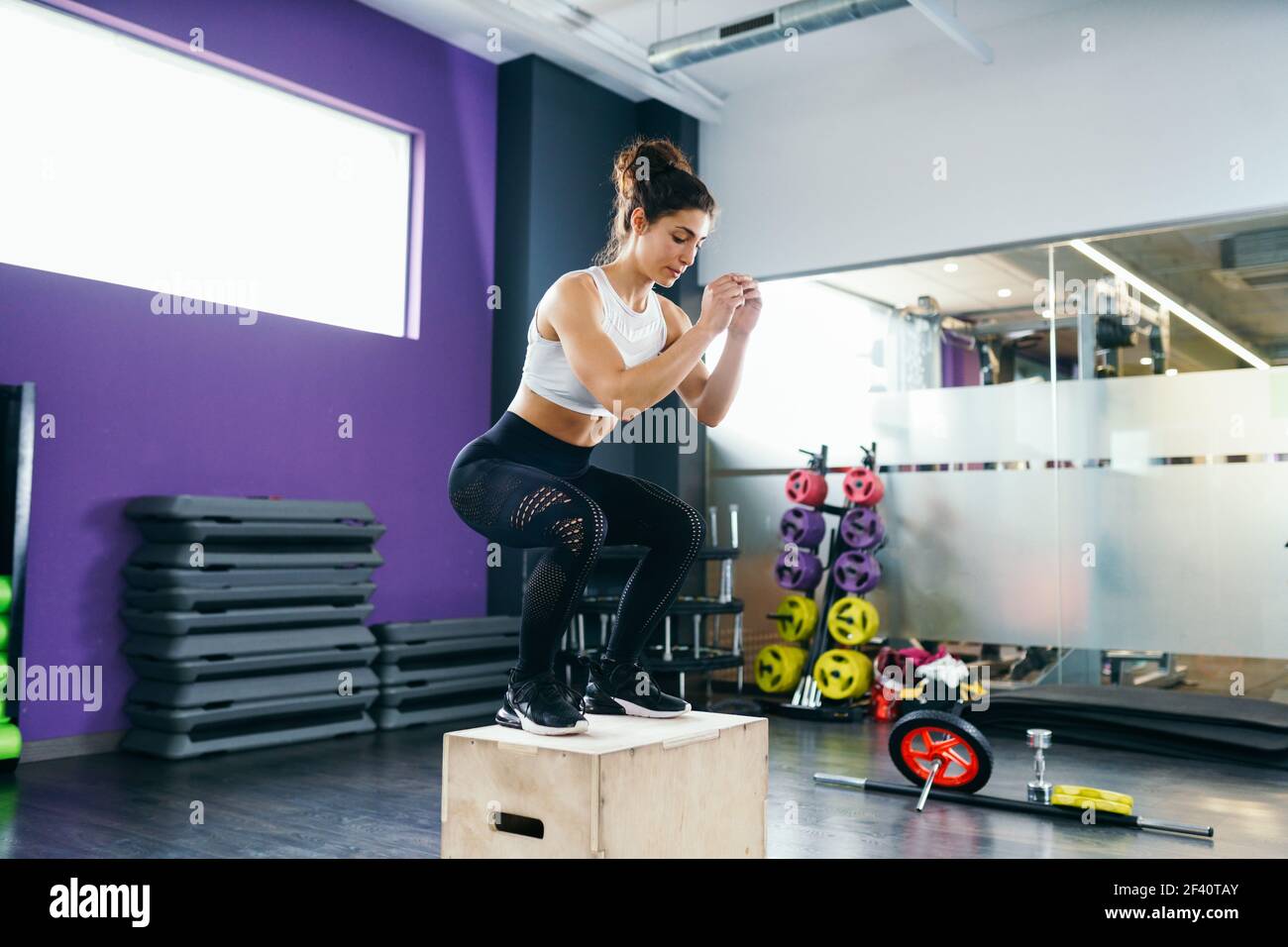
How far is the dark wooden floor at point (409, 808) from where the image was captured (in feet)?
9.02

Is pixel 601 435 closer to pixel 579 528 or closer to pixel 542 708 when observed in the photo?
pixel 579 528

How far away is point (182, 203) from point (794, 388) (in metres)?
3.24

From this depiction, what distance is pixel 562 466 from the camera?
2.24m

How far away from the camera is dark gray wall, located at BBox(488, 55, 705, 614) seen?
220 inches

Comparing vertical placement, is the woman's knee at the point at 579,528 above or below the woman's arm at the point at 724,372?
below

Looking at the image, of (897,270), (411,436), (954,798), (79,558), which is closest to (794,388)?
(897,270)

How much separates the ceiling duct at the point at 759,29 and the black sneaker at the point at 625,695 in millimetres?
3466

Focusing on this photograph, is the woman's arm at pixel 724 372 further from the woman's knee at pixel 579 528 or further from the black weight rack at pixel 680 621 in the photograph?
the black weight rack at pixel 680 621

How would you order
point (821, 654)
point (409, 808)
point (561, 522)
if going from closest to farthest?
1. point (561, 522)
2. point (409, 808)
3. point (821, 654)

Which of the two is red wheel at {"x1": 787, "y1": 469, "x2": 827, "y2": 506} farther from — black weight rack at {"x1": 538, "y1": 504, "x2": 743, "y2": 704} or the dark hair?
the dark hair

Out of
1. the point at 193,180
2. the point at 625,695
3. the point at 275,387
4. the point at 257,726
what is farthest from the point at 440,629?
the point at 625,695

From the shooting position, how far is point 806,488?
562 centimetres

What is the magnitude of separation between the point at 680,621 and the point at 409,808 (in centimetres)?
305

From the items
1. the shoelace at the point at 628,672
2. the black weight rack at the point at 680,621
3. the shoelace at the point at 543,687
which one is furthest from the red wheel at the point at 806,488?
the shoelace at the point at 543,687
